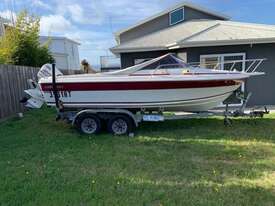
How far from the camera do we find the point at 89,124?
26.9 feet

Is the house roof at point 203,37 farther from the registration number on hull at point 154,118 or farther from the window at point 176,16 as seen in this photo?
the registration number on hull at point 154,118

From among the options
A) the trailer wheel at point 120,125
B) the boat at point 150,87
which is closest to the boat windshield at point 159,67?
the boat at point 150,87

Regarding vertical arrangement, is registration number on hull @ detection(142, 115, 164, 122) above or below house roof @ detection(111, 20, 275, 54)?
below

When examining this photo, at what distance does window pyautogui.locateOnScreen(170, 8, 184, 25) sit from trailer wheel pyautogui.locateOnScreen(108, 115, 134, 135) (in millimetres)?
11635

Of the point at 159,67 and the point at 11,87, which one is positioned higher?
the point at 159,67

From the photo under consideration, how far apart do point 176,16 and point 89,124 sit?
1215cm

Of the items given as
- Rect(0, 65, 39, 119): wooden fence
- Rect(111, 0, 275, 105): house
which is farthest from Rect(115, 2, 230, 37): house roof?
Rect(0, 65, 39, 119): wooden fence

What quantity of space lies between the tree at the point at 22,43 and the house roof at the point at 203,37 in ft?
13.5

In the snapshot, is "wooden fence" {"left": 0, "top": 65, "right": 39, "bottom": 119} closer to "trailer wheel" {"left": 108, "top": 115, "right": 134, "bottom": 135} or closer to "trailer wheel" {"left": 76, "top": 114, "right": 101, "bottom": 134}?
"trailer wheel" {"left": 76, "top": 114, "right": 101, "bottom": 134}

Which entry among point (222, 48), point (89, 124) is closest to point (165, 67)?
point (89, 124)

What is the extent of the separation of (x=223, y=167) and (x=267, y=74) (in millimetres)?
8573

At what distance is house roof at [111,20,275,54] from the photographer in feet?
39.6

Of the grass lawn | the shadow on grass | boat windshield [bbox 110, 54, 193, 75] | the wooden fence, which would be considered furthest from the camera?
the wooden fence

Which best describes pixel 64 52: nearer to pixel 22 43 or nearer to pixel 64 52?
pixel 64 52
